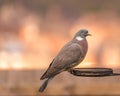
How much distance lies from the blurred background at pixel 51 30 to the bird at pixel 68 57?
141cm

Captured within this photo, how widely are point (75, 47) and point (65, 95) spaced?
4.10ft

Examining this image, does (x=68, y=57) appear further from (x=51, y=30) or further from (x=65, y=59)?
(x=51, y=30)

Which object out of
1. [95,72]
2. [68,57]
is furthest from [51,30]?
[95,72]

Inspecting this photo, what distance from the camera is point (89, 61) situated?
3.16 meters

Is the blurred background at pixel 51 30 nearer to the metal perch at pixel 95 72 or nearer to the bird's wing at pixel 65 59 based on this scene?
the bird's wing at pixel 65 59

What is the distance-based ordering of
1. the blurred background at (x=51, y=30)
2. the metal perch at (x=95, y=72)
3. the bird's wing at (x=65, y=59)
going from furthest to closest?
the blurred background at (x=51, y=30) → the bird's wing at (x=65, y=59) → the metal perch at (x=95, y=72)

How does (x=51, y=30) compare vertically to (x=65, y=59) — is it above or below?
below

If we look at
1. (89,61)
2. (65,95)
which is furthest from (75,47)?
(89,61)

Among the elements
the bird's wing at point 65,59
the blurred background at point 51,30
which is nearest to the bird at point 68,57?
the bird's wing at point 65,59

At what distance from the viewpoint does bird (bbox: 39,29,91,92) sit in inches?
39.1

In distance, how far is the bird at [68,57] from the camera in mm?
993

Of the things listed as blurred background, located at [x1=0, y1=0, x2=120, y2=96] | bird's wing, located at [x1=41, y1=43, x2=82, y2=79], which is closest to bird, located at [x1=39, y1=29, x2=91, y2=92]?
bird's wing, located at [x1=41, y1=43, x2=82, y2=79]

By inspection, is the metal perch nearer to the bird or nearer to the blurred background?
the bird

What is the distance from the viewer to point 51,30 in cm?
378
